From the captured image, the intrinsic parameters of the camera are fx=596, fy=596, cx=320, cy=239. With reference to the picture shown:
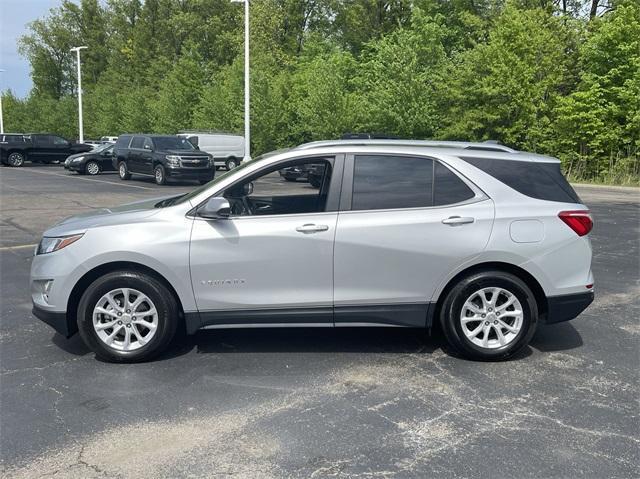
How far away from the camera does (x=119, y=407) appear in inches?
156

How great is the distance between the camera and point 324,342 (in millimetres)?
5238

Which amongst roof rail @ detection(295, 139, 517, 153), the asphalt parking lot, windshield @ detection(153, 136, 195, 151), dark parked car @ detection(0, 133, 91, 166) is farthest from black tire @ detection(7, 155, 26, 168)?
roof rail @ detection(295, 139, 517, 153)

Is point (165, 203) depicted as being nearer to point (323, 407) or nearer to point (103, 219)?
point (103, 219)

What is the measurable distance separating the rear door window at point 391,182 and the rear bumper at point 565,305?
127 centimetres

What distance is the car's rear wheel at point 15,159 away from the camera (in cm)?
3484

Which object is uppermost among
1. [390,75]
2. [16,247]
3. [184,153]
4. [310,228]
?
[390,75]

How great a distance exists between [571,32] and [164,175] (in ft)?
67.5

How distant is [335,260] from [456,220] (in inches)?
39.5

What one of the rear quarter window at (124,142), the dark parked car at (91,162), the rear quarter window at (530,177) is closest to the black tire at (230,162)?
the dark parked car at (91,162)

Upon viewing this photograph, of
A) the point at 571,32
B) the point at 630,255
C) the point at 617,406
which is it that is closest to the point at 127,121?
the point at 571,32

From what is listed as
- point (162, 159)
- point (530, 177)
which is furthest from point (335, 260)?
point (162, 159)

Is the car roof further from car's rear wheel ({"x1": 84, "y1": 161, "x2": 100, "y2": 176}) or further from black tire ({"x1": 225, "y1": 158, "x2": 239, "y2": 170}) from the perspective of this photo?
black tire ({"x1": 225, "y1": 158, "x2": 239, "y2": 170})

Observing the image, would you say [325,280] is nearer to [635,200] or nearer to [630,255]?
[630,255]

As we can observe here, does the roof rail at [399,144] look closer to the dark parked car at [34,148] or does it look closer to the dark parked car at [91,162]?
the dark parked car at [91,162]
